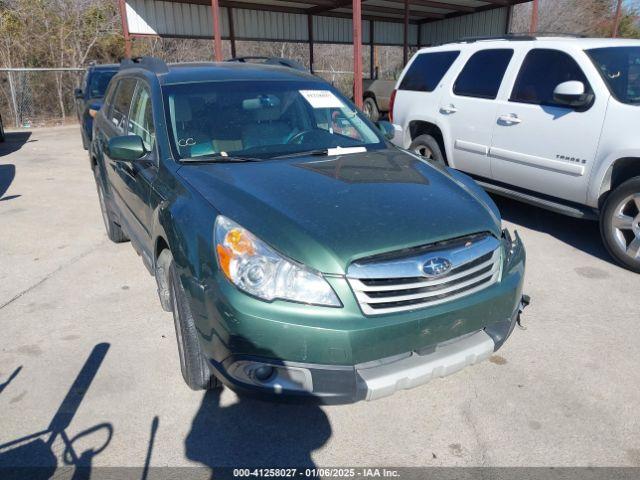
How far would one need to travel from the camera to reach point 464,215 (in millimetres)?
2594

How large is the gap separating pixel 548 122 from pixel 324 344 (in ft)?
12.5

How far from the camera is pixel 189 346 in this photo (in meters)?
2.64

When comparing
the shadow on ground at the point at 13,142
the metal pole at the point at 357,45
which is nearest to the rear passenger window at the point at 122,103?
the metal pole at the point at 357,45

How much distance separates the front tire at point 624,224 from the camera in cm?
430

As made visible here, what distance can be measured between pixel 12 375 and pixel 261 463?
1.74 metres

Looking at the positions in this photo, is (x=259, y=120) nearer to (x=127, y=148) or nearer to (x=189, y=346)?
(x=127, y=148)

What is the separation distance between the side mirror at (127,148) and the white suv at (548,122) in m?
3.54

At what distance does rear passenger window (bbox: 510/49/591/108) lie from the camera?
4848mm

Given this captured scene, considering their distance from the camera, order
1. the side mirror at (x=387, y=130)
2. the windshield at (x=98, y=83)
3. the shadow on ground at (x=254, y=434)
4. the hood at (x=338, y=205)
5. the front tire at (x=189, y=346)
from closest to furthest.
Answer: the hood at (x=338, y=205) → the shadow on ground at (x=254, y=434) → the front tire at (x=189, y=346) → the side mirror at (x=387, y=130) → the windshield at (x=98, y=83)

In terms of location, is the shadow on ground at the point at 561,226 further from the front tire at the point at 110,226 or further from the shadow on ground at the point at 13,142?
the shadow on ground at the point at 13,142

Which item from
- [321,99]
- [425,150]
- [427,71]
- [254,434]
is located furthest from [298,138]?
[427,71]

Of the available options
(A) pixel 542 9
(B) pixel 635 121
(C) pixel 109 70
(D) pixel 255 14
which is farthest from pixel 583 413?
(A) pixel 542 9

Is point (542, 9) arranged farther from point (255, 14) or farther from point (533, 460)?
point (533, 460)

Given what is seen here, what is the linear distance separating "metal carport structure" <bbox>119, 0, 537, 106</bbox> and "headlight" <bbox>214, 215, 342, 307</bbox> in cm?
955
